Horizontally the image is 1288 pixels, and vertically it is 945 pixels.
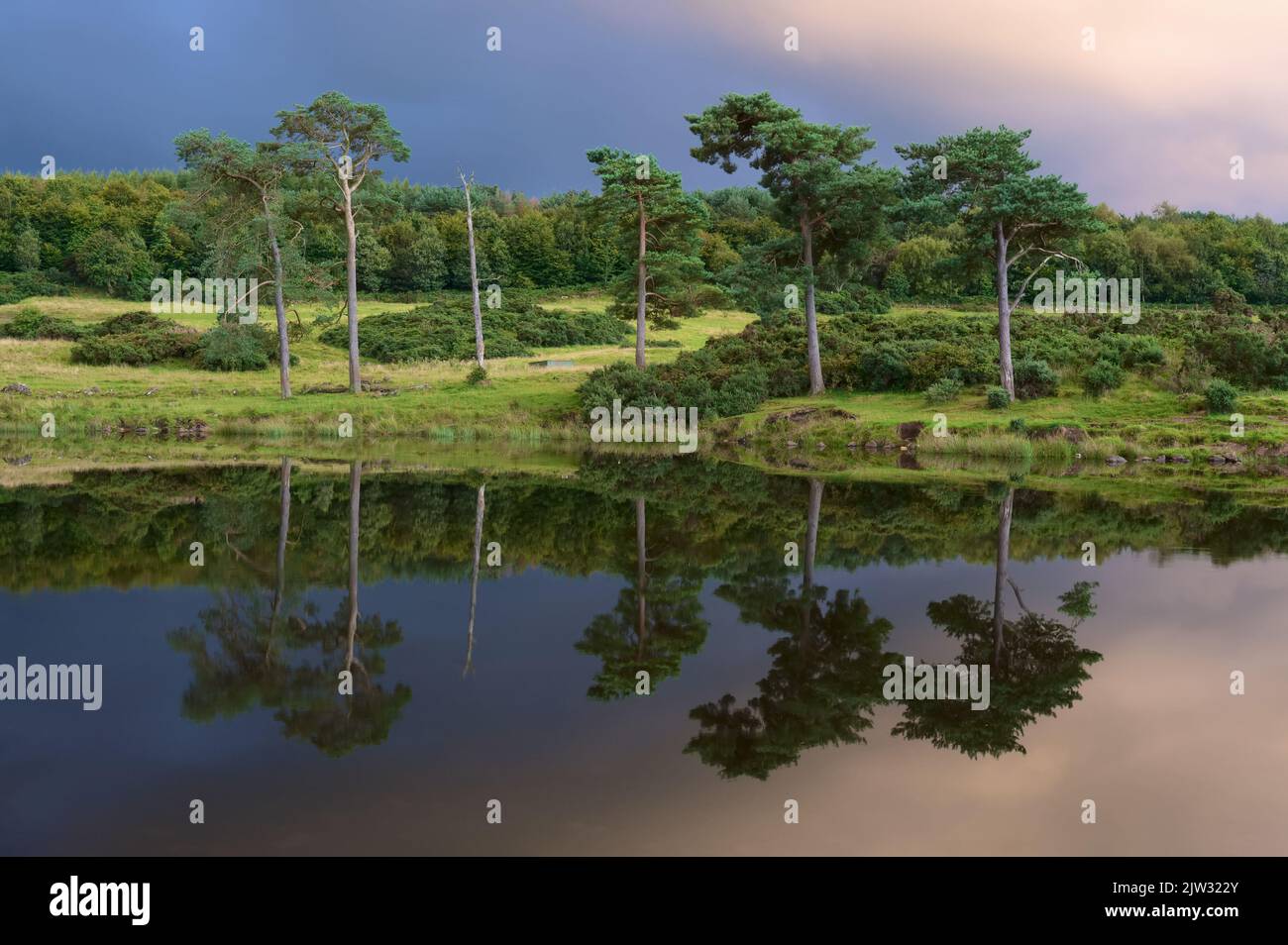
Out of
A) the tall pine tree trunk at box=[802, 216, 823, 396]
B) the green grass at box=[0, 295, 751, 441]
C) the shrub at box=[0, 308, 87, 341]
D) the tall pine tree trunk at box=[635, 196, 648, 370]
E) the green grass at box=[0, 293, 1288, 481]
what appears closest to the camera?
the green grass at box=[0, 293, 1288, 481]

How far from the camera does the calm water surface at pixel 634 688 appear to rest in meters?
6.48

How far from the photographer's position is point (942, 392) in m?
35.8

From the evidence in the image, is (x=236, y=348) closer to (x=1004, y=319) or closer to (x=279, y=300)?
(x=279, y=300)

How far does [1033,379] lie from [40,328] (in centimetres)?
5264

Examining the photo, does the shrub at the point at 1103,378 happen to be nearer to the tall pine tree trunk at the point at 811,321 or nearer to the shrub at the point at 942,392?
the shrub at the point at 942,392

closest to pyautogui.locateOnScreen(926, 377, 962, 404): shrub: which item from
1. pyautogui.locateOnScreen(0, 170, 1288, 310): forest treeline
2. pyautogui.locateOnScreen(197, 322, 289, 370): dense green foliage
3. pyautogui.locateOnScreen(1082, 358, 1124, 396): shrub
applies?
pyautogui.locateOnScreen(1082, 358, 1124, 396): shrub

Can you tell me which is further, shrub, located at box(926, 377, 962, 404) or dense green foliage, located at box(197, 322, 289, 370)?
dense green foliage, located at box(197, 322, 289, 370)

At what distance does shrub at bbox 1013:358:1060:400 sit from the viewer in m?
35.6

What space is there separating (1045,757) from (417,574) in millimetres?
8818

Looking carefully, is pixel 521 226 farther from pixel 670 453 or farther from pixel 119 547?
pixel 119 547

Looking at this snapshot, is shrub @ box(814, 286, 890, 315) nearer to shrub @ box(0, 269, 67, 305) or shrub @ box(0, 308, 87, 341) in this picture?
shrub @ box(0, 308, 87, 341)

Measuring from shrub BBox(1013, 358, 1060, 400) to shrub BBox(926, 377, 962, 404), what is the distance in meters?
2.18

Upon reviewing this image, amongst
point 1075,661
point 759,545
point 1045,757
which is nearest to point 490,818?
point 1045,757

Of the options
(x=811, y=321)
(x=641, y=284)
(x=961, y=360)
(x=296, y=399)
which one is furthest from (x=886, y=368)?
(x=296, y=399)
